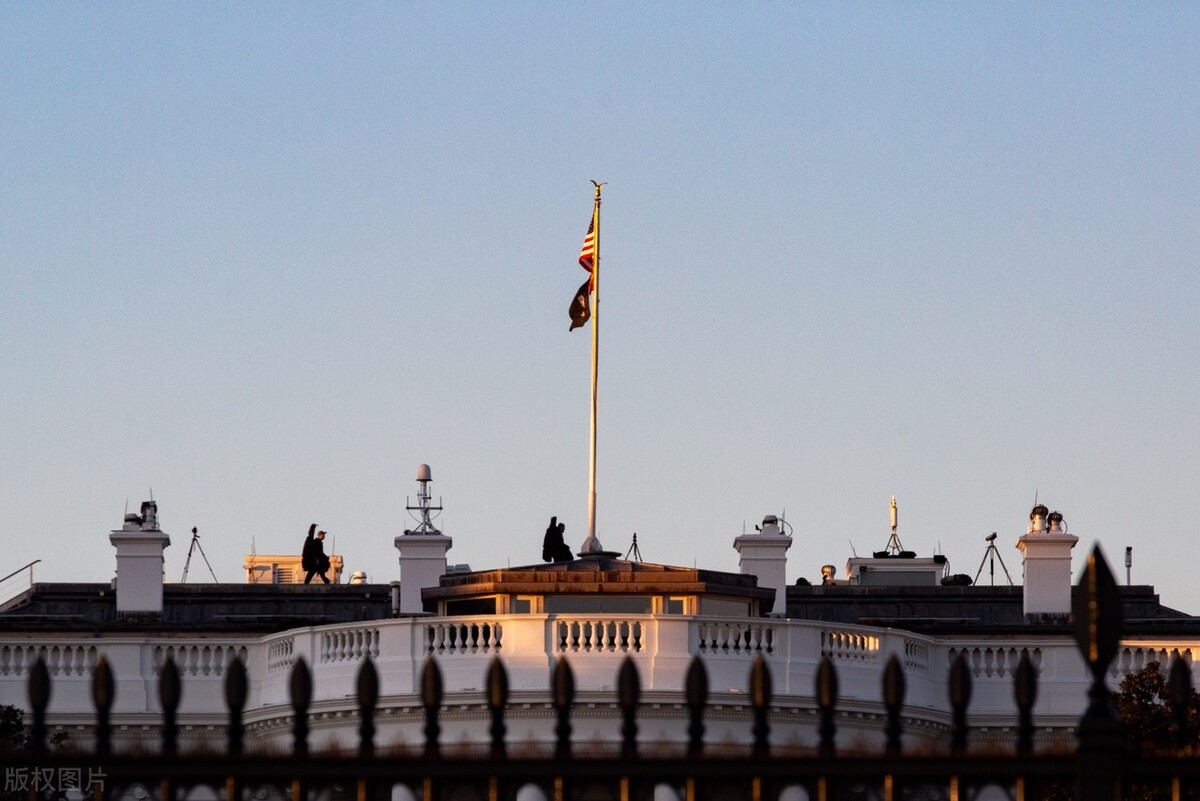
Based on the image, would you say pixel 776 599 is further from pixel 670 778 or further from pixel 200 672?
pixel 670 778

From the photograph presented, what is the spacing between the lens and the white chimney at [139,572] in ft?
177

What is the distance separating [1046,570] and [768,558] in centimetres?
561

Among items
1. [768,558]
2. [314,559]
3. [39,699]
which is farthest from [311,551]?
[39,699]

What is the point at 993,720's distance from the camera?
48250 mm

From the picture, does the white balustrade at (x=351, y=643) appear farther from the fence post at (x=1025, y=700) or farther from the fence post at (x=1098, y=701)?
the fence post at (x=1098, y=701)

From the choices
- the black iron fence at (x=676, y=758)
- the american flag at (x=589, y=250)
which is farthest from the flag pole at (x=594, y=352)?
the black iron fence at (x=676, y=758)

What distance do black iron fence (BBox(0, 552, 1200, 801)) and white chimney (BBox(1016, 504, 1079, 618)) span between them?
39920 mm

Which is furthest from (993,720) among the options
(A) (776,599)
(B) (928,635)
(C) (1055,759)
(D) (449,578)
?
(C) (1055,759)

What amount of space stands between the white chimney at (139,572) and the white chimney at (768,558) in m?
11.5

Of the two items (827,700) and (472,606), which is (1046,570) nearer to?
(472,606)

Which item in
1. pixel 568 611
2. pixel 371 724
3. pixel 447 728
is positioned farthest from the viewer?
pixel 568 611

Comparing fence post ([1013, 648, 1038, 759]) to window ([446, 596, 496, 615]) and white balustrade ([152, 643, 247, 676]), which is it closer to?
window ([446, 596, 496, 615])

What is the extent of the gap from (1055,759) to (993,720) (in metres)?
34.3

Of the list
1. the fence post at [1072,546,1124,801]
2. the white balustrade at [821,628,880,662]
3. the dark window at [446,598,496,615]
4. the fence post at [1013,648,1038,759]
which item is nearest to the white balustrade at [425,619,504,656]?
the dark window at [446,598,496,615]
